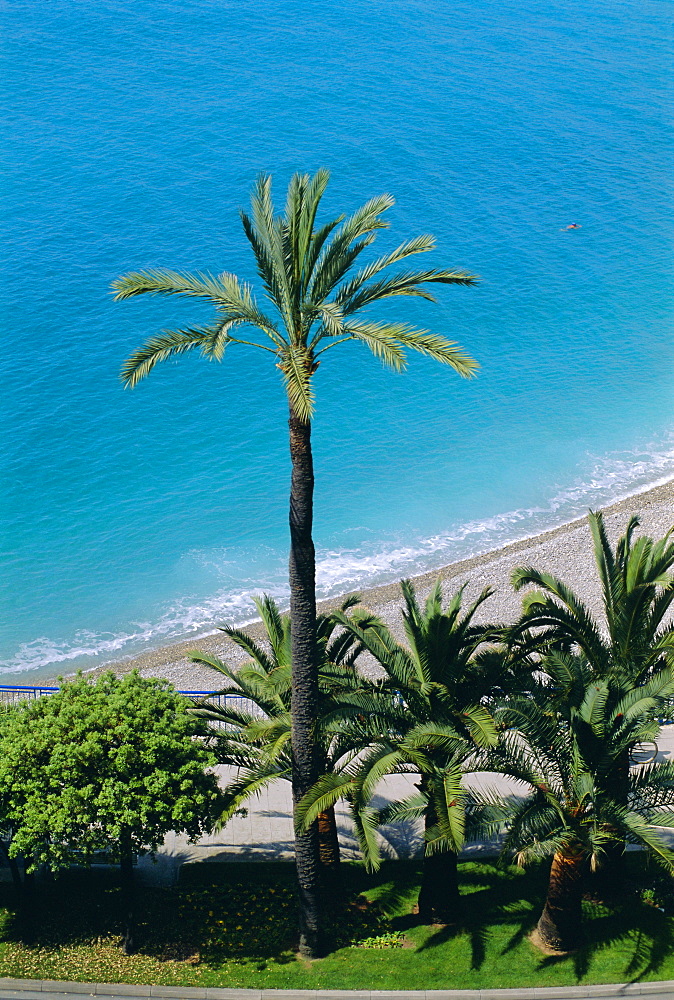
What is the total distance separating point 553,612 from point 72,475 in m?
26.5

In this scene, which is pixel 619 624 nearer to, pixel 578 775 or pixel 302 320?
pixel 578 775

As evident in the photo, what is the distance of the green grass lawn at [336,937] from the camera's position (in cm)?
1579

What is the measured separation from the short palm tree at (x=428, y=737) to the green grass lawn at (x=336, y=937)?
2.65ft

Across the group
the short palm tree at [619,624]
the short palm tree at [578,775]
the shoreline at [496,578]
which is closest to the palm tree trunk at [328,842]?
the short palm tree at [578,775]

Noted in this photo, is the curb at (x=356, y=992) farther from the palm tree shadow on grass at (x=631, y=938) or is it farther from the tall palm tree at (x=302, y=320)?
the tall palm tree at (x=302, y=320)

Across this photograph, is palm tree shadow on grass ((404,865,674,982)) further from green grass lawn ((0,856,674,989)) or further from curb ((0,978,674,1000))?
curb ((0,978,674,1000))

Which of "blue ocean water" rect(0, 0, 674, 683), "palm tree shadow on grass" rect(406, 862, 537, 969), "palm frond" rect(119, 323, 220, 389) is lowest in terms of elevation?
"palm tree shadow on grass" rect(406, 862, 537, 969)

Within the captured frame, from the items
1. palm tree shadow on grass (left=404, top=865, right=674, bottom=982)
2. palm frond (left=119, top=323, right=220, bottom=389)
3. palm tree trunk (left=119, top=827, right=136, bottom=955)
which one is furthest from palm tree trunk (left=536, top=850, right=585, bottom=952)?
palm frond (left=119, top=323, right=220, bottom=389)

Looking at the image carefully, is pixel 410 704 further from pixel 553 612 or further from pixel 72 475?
pixel 72 475

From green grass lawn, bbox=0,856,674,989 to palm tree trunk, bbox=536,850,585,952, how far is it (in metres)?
0.28

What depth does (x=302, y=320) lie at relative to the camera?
46.4 feet

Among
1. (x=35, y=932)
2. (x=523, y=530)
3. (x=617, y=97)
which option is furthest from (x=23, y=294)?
(x=617, y=97)

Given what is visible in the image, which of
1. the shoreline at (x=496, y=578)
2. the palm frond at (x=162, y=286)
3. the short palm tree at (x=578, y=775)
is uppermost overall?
the palm frond at (x=162, y=286)

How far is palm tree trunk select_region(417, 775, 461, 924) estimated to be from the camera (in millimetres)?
16312
